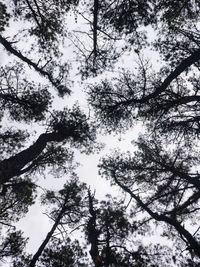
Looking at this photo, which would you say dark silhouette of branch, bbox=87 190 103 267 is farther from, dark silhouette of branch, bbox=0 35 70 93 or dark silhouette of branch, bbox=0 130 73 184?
dark silhouette of branch, bbox=0 35 70 93

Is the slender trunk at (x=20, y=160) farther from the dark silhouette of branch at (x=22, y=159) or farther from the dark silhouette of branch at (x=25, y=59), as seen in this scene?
the dark silhouette of branch at (x=25, y=59)

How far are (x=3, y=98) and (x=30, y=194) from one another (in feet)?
17.5

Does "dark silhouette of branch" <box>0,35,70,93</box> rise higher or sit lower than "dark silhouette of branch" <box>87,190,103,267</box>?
higher

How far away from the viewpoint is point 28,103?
31.3 feet

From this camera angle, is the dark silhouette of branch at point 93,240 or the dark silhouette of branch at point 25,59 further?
the dark silhouette of branch at point 93,240

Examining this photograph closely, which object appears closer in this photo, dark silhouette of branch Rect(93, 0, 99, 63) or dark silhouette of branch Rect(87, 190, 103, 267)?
dark silhouette of branch Rect(93, 0, 99, 63)

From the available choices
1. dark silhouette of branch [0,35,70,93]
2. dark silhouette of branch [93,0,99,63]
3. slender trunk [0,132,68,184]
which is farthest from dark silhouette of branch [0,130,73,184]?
dark silhouette of branch [93,0,99,63]

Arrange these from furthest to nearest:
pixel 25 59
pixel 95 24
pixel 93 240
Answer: pixel 93 240
pixel 25 59
pixel 95 24

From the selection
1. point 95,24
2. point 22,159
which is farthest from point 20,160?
point 95,24

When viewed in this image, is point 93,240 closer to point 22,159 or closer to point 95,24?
point 22,159

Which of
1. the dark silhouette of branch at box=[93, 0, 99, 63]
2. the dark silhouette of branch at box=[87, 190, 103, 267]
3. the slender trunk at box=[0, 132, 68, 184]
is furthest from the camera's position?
the dark silhouette of branch at box=[87, 190, 103, 267]

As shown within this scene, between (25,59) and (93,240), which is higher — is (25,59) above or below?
above

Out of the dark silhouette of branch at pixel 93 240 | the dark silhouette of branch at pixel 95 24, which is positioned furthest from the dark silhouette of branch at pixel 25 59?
the dark silhouette of branch at pixel 93 240

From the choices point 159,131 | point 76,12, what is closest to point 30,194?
point 159,131
